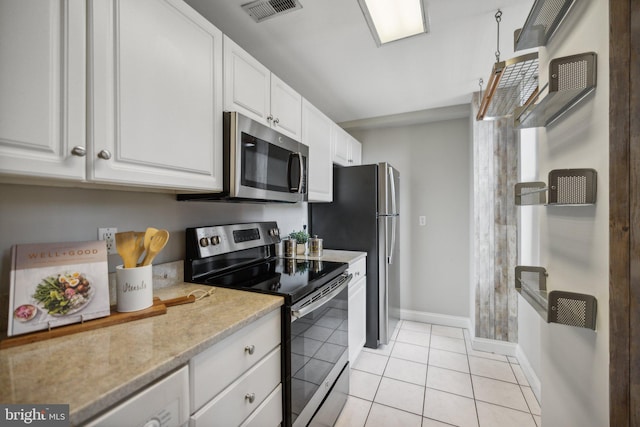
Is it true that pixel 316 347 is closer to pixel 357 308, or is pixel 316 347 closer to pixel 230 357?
pixel 230 357

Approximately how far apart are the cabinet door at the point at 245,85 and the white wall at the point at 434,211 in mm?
2165

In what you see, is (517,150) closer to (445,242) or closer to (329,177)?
(445,242)

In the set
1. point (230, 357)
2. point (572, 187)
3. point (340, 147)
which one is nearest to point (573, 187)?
point (572, 187)

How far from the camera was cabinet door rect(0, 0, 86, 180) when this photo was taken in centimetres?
67

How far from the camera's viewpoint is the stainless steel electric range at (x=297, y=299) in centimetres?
121

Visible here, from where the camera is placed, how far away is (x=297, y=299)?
1.24m

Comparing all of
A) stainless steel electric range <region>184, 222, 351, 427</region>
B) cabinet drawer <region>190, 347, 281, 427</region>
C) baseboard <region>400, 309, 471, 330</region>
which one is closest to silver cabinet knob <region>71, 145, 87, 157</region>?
stainless steel electric range <region>184, 222, 351, 427</region>

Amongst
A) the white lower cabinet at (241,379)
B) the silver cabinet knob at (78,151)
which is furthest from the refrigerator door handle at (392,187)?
the silver cabinet knob at (78,151)

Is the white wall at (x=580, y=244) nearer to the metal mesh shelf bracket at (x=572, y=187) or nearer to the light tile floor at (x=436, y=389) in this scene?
the metal mesh shelf bracket at (x=572, y=187)

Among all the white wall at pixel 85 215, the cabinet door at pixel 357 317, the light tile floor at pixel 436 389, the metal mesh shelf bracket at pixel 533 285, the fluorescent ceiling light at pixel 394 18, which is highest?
the fluorescent ceiling light at pixel 394 18

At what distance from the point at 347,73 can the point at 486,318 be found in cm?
257

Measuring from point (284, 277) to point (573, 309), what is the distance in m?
1.21

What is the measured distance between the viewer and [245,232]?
183 centimetres

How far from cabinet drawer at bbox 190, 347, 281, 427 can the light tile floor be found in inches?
36.3
